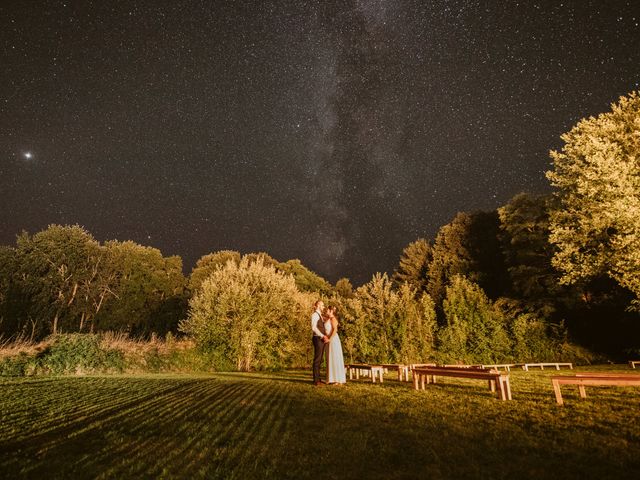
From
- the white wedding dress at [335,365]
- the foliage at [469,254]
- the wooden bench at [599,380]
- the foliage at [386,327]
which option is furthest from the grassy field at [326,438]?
the foliage at [469,254]

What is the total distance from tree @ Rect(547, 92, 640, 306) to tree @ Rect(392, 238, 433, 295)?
1665cm

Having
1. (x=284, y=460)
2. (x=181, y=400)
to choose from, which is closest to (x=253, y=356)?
(x=181, y=400)

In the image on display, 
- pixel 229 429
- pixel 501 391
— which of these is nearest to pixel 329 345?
pixel 501 391

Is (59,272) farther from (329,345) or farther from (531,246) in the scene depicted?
(531,246)

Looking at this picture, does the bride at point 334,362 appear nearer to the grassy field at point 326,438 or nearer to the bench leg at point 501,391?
the grassy field at point 326,438

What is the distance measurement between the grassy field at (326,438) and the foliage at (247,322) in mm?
15303

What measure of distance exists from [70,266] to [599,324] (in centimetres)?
5069

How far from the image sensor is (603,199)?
1739cm

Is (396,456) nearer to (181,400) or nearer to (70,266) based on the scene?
(181,400)

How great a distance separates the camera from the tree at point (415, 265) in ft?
122

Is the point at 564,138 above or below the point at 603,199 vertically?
above

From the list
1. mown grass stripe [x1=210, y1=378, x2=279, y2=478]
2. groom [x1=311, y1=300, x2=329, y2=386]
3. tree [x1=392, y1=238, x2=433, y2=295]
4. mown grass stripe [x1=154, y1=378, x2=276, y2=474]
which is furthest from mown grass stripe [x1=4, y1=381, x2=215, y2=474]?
tree [x1=392, y1=238, x2=433, y2=295]

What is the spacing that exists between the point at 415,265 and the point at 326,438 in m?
35.2

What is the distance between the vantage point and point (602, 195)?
1716 cm
